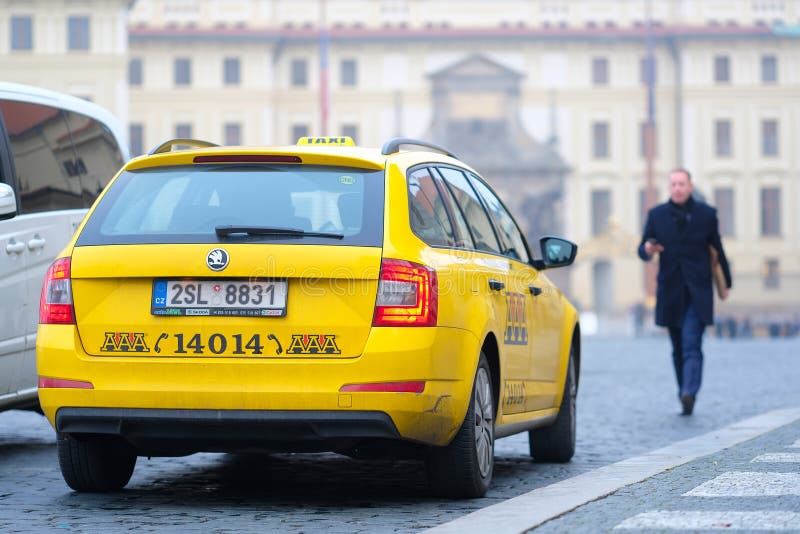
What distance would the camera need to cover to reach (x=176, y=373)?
19.8ft

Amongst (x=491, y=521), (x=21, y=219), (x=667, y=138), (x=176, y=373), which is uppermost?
(x=667, y=138)

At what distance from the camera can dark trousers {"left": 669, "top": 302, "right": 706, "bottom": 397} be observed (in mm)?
11891

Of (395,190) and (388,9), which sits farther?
(388,9)

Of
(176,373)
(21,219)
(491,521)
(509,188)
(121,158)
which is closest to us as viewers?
(491,521)

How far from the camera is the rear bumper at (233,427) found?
5.92 meters

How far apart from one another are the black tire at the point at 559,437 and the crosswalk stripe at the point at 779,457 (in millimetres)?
1188

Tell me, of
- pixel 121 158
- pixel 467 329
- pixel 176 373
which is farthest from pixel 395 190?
pixel 121 158

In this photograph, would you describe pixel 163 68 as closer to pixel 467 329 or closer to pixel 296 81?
pixel 296 81

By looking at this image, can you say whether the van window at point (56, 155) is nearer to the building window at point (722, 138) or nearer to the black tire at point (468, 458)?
the black tire at point (468, 458)

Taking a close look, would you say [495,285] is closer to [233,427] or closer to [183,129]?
[233,427]

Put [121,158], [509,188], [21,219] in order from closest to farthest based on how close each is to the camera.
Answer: [21,219], [121,158], [509,188]

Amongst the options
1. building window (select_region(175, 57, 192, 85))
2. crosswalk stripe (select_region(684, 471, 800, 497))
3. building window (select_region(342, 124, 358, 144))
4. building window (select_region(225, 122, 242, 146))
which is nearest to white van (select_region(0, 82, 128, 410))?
crosswalk stripe (select_region(684, 471, 800, 497))

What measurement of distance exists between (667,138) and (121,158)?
242ft

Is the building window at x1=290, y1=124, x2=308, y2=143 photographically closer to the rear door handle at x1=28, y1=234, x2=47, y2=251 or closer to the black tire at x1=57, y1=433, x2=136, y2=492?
the rear door handle at x1=28, y1=234, x2=47, y2=251
